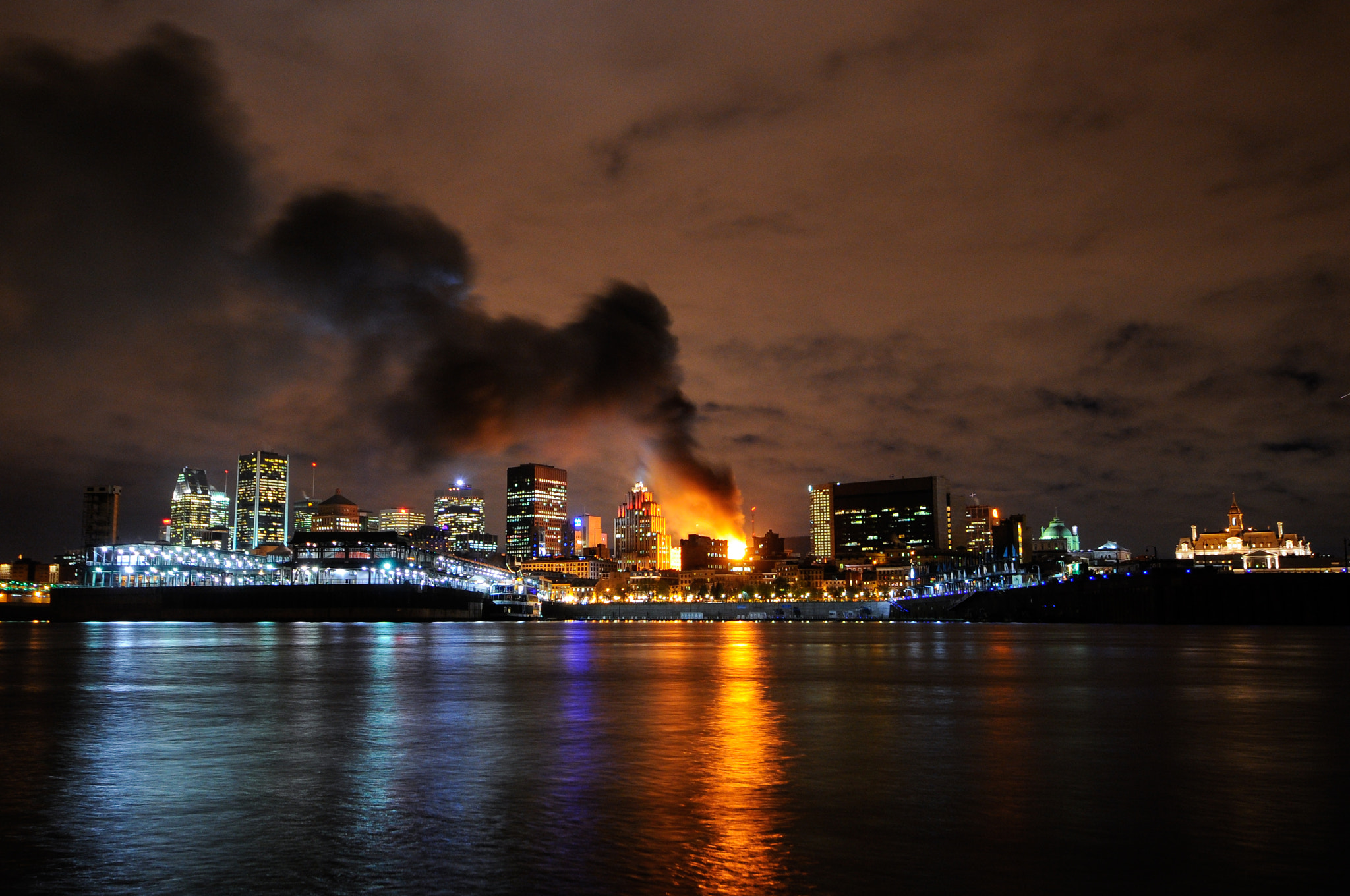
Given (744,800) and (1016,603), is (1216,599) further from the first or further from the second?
(744,800)

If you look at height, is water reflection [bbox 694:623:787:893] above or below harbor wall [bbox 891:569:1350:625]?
above

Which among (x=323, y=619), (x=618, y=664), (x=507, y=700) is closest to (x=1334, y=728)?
(x=507, y=700)

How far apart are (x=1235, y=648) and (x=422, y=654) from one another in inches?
1595

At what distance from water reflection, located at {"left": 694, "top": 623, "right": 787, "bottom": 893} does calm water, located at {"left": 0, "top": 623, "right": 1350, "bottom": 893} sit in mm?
49

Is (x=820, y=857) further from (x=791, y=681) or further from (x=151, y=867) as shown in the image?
(x=791, y=681)

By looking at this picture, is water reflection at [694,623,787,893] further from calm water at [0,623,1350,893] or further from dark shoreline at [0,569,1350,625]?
dark shoreline at [0,569,1350,625]

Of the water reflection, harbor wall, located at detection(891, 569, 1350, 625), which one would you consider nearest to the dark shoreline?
harbor wall, located at detection(891, 569, 1350, 625)

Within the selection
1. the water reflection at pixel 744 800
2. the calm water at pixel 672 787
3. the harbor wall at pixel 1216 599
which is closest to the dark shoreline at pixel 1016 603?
the harbor wall at pixel 1216 599

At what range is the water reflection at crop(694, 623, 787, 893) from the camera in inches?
326

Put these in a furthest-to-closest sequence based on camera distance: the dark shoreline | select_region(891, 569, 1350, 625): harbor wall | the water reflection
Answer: the dark shoreline → select_region(891, 569, 1350, 625): harbor wall → the water reflection

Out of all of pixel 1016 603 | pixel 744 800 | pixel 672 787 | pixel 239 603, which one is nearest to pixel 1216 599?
pixel 1016 603

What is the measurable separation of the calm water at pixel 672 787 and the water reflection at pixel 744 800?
5cm

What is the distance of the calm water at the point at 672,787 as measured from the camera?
8406 mm

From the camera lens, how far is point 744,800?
1141 cm
